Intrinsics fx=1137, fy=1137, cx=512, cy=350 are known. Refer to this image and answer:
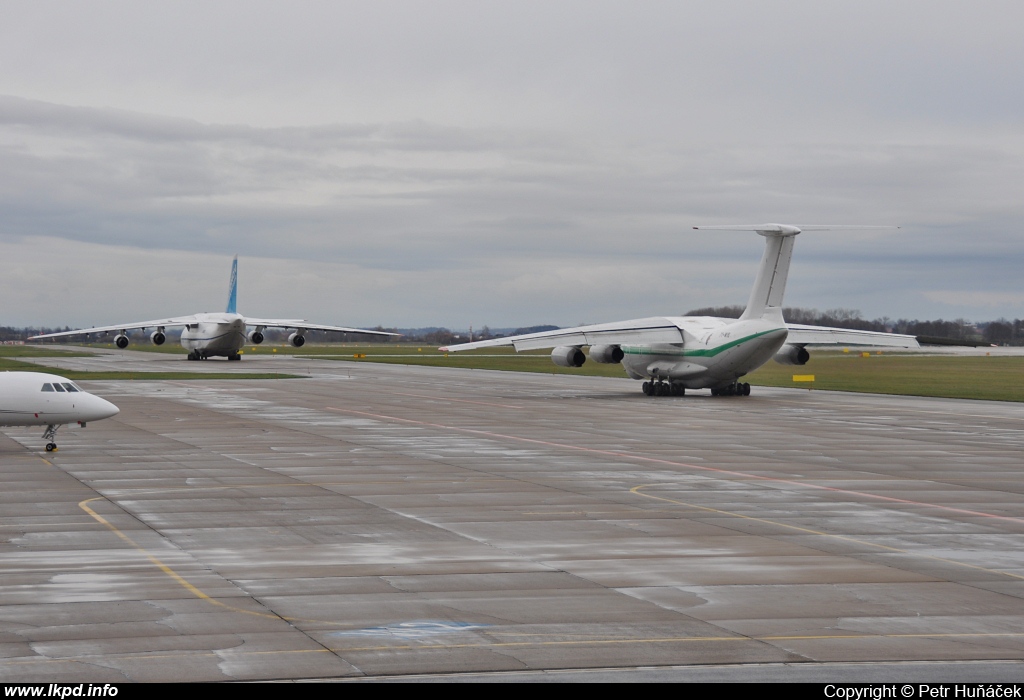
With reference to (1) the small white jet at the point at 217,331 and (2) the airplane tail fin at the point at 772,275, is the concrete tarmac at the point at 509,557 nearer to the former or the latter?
(2) the airplane tail fin at the point at 772,275

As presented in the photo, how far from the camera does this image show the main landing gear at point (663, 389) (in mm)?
58500

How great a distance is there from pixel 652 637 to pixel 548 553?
199 inches

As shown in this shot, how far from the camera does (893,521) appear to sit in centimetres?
2056

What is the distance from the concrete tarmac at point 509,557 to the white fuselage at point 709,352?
15636mm

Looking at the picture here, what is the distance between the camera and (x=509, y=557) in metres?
16.7

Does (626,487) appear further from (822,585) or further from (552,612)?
(552,612)

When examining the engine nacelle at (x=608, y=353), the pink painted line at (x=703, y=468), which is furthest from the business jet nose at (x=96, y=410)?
the engine nacelle at (x=608, y=353)

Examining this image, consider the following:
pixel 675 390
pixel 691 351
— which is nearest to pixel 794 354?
pixel 675 390

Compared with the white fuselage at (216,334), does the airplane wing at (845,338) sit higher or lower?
higher

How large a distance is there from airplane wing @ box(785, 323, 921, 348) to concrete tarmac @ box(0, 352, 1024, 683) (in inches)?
767

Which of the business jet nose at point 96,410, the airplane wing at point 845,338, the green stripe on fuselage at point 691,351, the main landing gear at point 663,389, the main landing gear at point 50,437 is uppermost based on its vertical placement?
the airplane wing at point 845,338

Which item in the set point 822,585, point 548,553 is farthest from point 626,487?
point 822,585

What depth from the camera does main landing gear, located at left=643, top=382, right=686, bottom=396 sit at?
2303 inches

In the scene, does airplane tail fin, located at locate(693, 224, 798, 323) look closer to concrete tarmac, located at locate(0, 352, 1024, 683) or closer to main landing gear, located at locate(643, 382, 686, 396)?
main landing gear, located at locate(643, 382, 686, 396)
